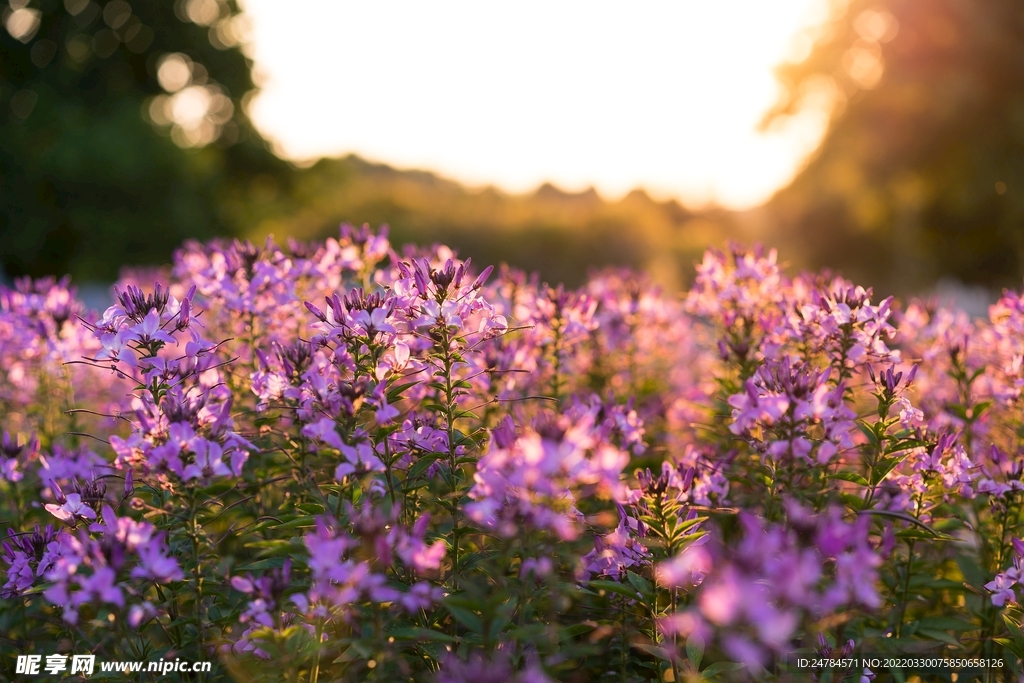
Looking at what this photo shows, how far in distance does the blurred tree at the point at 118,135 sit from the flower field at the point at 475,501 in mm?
22750

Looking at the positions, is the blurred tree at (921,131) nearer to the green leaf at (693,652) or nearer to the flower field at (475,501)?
the flower field at (475,501)

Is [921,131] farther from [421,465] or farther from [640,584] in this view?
[421,465]

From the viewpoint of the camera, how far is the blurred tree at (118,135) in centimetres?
2334

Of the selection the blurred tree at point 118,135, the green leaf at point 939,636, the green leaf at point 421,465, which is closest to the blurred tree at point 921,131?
the green leaf at point 939,636

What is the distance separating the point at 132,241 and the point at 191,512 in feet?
83.9

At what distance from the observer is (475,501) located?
92.4 inches

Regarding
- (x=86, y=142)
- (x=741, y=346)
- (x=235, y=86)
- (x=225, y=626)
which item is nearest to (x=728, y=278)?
(x=741, y=346)

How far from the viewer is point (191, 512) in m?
2.15

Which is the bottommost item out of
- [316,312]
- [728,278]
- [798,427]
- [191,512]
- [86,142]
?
[191,512]

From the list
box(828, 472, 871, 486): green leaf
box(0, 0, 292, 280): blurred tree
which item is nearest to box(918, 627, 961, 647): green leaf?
box(828, 472, 871, 486): green leaf

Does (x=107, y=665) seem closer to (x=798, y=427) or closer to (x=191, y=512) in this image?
(x=191, y=512)

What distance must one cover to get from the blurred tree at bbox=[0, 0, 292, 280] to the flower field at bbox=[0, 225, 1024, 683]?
22.7 metres

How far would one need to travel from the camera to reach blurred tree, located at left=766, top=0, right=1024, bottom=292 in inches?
709

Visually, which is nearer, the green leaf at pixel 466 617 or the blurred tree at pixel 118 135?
the green leaf at pixel 466 617
